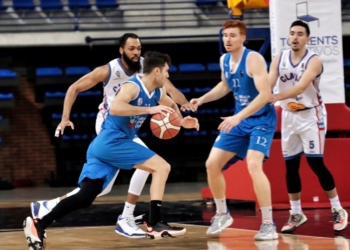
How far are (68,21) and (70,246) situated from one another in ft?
34.6

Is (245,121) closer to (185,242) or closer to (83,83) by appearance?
(185,242)

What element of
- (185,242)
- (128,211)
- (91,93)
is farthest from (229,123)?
(91,93)

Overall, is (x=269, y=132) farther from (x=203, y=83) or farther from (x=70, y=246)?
(x=203, y=83)

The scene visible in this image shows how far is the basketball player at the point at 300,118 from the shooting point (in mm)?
7293

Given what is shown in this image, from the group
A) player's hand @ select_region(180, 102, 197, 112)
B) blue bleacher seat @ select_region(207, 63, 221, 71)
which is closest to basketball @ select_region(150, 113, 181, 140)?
player's hand @ select_region(180, 102, 197, 112)

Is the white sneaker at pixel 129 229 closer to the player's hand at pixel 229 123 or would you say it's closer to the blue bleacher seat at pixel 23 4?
the player's hand at pixel 229 123

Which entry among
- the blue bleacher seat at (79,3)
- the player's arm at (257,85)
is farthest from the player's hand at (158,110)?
the blue bleacher seat at (79,3)

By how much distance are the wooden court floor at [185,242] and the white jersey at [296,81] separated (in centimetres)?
126

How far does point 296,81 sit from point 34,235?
2809mm

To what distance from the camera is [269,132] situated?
22.5ft

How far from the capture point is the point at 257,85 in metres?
6.62

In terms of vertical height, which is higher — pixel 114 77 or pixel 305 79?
pixel 114 77

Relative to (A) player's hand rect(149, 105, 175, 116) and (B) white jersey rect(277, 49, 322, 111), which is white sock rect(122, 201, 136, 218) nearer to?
(A) player's hand rect(149, 105, 175, 116)

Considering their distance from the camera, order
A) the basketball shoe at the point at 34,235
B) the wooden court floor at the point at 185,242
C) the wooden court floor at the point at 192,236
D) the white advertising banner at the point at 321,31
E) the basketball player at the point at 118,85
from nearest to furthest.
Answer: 1. the basketball shoe at the point at 34,235
2. the wooden court floor at the point at 185,242
3. the wooden court floor at the point at 192,236
4. the basketball player at the point at 118,85
5. the white advertising banner at the point at 321,31
